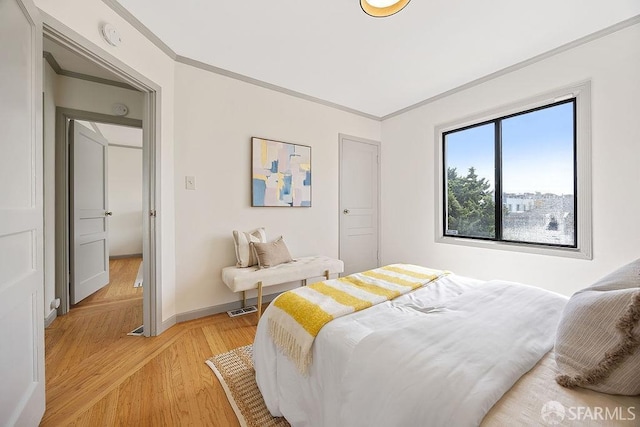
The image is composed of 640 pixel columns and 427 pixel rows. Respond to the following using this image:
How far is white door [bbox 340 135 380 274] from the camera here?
3.66 m

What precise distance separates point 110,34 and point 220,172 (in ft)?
4.23

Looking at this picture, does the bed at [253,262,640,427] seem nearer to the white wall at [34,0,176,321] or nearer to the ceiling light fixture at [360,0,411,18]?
the white wall at [34,0,176,321]

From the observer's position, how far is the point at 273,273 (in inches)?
98.2

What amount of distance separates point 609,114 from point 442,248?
189cm

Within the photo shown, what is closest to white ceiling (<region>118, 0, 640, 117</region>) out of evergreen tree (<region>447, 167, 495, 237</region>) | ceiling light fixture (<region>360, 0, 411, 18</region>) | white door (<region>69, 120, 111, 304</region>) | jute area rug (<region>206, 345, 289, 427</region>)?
ceiling light fixture (<region>360, 0, 411, 18</region>)

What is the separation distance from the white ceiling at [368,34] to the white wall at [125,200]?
4278 millimetres

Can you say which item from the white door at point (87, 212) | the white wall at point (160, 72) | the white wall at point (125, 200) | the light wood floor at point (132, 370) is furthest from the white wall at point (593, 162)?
the white wall at point (125, 200)

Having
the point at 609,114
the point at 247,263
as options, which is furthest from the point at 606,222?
the point at 247,263

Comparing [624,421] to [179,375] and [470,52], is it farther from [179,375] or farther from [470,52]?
[470,52]

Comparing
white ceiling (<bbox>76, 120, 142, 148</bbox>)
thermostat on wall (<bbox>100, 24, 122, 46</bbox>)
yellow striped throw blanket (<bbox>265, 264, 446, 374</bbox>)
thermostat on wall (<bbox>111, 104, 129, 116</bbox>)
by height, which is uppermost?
white ceiling (<bbox>76, 120, 142, 148</bbox>)

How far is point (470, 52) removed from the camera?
236cm

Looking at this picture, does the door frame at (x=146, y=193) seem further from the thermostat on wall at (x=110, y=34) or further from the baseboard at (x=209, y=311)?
the baseboard at (x=209, y=311)

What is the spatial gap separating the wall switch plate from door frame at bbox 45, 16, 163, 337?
0.27 meters

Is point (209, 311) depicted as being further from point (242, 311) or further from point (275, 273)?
point (275, 273)
